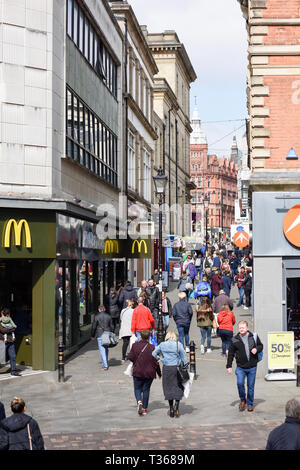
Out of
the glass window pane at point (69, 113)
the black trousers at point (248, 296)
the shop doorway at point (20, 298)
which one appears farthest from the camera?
the black trousers at point (248, 296)

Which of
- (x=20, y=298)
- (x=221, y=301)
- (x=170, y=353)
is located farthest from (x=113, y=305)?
(x=170, y=353)

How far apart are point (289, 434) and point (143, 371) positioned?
21.9ft

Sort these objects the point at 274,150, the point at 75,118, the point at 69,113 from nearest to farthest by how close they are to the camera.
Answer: the point at 274,150, the point at 69,113, the point at 75,118

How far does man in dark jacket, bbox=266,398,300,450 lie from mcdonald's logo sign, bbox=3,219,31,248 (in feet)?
38.9

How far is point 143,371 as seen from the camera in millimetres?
14039

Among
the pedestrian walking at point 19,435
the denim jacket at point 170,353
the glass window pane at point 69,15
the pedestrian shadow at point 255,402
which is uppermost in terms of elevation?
the glass window pane at point 69,15

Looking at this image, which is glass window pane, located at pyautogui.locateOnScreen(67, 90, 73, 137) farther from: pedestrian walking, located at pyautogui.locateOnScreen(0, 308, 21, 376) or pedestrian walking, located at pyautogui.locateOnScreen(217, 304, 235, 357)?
pedestrian walking, located at pyautogui.locateOnScreen(217, 304, 235, 357)

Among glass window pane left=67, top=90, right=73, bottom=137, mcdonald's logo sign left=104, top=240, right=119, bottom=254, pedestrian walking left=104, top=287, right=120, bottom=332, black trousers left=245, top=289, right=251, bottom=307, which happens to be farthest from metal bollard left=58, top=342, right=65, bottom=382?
black trousers left=245, top=289, right=251, bottom=307

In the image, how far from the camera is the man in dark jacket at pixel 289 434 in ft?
24.7

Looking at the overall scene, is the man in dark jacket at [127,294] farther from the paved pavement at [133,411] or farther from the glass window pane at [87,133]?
the paved pavement at [133,411]

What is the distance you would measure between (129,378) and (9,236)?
15.0ft

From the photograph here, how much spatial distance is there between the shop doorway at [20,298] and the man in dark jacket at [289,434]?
12864 mm

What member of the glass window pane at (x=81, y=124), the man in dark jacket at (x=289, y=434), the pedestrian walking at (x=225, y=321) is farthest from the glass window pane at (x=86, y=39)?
the man in dark jacket at (x=289, y=434)

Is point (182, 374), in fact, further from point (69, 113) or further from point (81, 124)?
point (81, 124)
